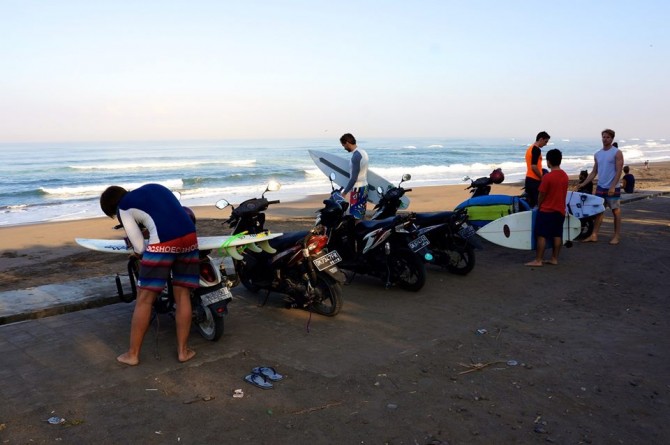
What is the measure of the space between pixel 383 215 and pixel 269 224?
4883 mm

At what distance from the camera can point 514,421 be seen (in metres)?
3.25

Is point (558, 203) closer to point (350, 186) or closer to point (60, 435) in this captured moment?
point (350, 186)

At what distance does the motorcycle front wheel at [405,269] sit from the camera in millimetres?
6086

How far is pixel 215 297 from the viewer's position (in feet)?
14.5

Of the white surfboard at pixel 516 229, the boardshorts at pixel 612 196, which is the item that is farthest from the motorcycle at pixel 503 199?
the white surfboard at pixel 516 229

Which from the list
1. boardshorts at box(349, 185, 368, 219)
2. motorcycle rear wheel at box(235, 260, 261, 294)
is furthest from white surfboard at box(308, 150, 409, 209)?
motorcycle rear wheel at box(235, 260, 261, 294)

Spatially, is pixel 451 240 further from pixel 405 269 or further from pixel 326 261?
pixel 326 261

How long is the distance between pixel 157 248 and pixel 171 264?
0.59ft

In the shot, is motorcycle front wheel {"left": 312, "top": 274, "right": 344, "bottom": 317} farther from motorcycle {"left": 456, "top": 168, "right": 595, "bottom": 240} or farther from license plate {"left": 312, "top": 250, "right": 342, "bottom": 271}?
motorcycle {"left": 456, "top": 168, "right": 595, "bottom": 240}

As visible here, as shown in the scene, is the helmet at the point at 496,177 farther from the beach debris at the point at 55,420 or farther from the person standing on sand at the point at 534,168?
the beach debris at the point at 55,420

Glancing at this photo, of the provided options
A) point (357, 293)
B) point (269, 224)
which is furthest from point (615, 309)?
point (269, 224)

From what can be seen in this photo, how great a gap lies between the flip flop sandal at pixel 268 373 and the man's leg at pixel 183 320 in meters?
0.61

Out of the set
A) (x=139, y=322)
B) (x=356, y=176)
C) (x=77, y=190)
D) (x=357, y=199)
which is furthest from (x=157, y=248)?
(x=77, y=190)

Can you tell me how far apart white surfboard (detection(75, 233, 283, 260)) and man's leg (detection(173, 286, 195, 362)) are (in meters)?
0.49
